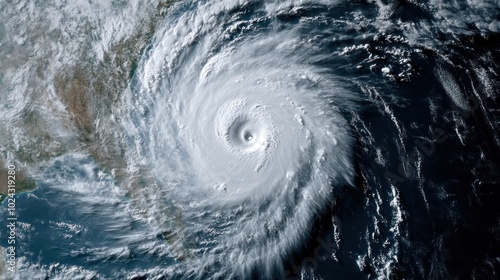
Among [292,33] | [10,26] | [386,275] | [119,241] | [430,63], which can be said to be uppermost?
[10,26]

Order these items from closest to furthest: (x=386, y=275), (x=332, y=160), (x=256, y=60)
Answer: (x=386, y=275) < (x=332, y=160) < (x=256, y=60)

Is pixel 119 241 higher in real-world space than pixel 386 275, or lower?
higher

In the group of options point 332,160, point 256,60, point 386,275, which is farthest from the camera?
point 256,60

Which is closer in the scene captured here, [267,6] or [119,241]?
[119,241]

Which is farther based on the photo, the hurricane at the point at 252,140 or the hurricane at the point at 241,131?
the hurricane at the point at 241,131

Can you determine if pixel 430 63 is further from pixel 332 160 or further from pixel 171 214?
pixel 171 214

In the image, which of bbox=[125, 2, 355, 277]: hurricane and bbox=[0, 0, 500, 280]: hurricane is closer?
bbox=[0, 0, 500, 280]: hurricane

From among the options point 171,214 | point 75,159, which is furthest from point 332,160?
point 75,159
